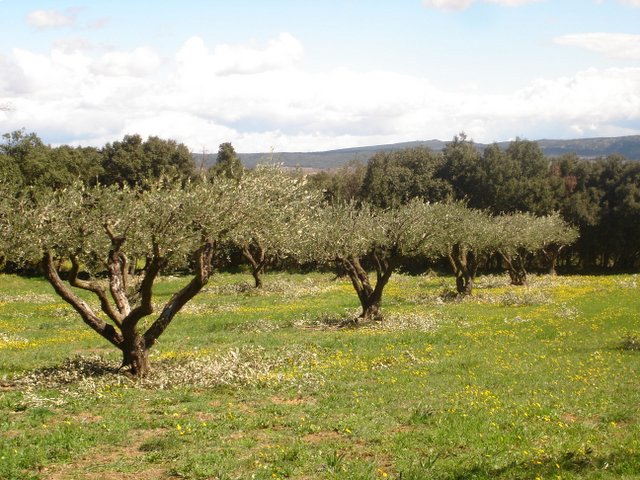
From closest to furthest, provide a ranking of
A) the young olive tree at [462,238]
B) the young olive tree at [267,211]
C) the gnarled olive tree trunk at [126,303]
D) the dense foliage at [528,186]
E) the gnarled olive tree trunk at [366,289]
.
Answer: the gnarled olive tree trunk at [126,303], the young olive tree at [267,211], the gnarled olive tree trunk at [366,289], the young olive tree at [462,238], the dense foliage at [528,186]

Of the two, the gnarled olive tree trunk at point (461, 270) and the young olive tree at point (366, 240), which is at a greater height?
the young olive tree at point (366, 240)

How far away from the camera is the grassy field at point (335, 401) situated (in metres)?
11.8

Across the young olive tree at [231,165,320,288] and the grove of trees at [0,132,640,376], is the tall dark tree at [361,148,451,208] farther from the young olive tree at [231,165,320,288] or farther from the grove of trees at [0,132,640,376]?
the young olive tree at [231,165,320,288]

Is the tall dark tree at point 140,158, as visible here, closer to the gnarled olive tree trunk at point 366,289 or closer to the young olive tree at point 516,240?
the young olive tree at point 516,240

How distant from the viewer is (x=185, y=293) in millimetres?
19719

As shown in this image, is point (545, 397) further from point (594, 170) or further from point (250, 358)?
point (594, 170)

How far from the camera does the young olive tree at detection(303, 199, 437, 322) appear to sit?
32406 mm

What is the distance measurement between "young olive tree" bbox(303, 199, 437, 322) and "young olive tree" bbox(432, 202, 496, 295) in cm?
177

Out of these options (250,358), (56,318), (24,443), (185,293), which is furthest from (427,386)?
(56,318)

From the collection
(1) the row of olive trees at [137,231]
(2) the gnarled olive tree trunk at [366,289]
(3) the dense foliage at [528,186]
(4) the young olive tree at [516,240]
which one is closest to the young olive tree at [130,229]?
(1) the row of olive trees at [137,231]

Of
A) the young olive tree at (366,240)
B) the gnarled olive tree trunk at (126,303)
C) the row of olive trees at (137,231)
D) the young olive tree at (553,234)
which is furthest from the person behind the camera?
the young olive tree at (553,234)

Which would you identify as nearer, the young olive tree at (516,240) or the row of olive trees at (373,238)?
Answer: the row of olive trees at (373,238)

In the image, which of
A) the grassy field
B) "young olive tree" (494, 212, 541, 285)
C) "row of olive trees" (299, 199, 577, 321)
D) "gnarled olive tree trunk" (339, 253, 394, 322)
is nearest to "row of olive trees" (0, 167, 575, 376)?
the grassy field

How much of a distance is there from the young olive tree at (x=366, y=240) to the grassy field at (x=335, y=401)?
7.16 ft
